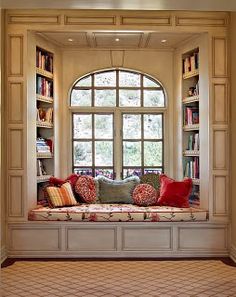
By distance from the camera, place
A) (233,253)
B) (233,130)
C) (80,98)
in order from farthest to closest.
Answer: (80,98)
(233,130)
(233,253)

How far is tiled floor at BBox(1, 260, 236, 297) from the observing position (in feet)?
15.0

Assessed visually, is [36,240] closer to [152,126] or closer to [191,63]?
[152,126]

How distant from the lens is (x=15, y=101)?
19.7 feet

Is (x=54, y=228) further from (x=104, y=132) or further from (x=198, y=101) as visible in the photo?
(x=198, y=101)

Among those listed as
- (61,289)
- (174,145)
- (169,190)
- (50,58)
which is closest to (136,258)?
(169,190)

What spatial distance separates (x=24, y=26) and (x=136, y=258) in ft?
10.8

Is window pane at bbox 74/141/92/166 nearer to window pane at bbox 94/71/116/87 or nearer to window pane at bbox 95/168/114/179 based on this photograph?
window pane at bbox 95/168/114/179

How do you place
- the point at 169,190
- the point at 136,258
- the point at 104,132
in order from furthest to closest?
the point at 104,132 < the point at 169,190 < the point at 136,258

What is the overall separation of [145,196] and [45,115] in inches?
72.6

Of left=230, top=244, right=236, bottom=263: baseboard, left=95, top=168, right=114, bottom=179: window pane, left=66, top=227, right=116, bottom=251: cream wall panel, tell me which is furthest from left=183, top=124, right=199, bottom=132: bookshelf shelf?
left=66, top=227, right=116, bottom=251: cream wall panel

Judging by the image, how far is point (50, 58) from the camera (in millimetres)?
6926

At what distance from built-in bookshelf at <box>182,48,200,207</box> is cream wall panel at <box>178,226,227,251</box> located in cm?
Result: 57

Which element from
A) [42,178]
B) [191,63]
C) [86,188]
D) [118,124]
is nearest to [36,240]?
[42,178]

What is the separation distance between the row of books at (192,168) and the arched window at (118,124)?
1.74 ft
